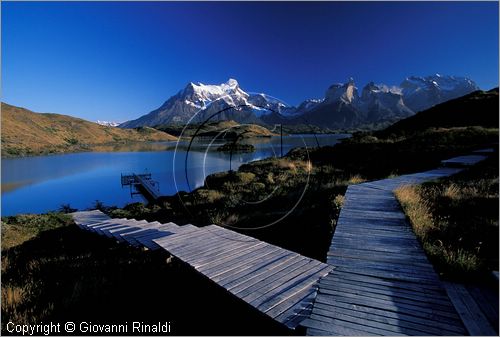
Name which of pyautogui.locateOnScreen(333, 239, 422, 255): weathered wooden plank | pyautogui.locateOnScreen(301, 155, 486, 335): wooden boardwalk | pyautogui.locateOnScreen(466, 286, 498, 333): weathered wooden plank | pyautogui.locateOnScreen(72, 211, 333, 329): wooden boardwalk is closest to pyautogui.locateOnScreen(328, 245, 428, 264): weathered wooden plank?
pyautogui.locateOnScreen(301, 155, 486, 335): wooden boardwalk

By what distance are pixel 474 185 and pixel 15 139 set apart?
147698 millimetres

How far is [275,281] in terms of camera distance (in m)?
5.17

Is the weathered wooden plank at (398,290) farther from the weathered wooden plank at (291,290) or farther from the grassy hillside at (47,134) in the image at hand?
the grassy hillside at (47,134)

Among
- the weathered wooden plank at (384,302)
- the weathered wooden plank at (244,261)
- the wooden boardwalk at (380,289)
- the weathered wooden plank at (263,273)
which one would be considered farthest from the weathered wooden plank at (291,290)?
the weathered wooden plank at (244,261)

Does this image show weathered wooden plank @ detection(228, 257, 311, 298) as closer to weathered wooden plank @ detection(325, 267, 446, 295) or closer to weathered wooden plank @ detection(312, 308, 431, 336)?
weathered wooden plank @ detection(325, 267, 446, 295)

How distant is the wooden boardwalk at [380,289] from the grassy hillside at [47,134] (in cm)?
12068

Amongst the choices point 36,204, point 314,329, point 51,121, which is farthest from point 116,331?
point 51,121

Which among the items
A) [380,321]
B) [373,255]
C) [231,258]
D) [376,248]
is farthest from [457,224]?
[231,258]

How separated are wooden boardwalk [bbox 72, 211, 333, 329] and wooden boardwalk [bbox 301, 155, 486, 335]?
0.97ft

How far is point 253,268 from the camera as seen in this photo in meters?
5.76

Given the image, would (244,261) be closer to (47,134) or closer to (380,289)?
(380,289)

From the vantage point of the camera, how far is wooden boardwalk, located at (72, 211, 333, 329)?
4445 millimetres

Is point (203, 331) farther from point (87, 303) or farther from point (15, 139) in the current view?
point (15, 139)

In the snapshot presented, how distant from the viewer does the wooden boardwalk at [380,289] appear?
374cm
